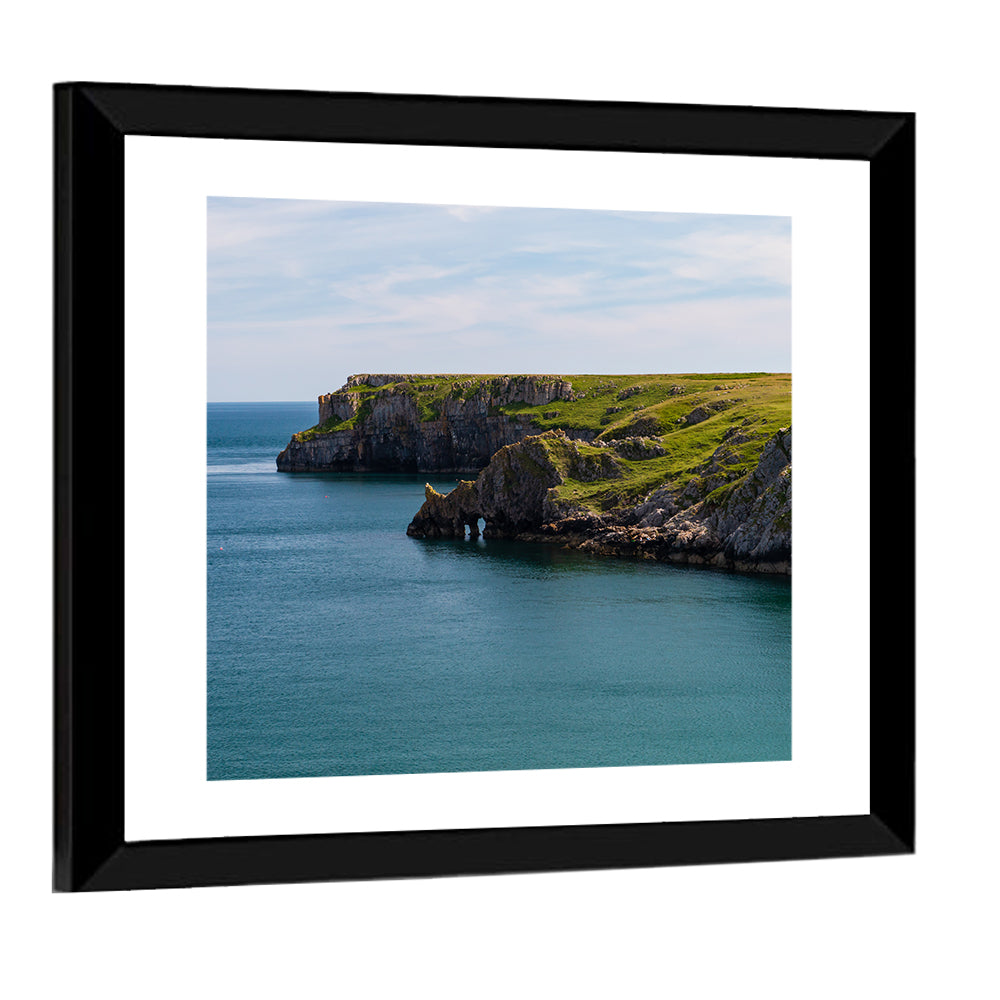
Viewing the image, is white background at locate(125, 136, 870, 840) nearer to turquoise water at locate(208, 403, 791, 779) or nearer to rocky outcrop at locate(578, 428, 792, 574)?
rocky outcrop at locate(578, 428, 792, 574)

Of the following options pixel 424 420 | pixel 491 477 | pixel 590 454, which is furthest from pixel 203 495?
pixel 424 420

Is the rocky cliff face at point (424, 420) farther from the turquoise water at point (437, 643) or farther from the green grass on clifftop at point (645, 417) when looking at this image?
the turquoise water at point (437, 643)

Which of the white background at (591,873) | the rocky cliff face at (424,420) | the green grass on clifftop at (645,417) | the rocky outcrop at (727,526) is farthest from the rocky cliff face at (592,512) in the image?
the white background at (591,873)

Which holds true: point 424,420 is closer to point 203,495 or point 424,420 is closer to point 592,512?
point 592,512

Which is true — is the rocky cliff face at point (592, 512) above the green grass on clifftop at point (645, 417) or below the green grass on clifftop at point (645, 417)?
below

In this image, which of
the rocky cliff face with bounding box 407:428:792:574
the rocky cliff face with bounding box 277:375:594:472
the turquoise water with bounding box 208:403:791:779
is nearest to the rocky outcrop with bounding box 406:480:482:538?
the rocky cliff face with bounding box 407:428:792:574
